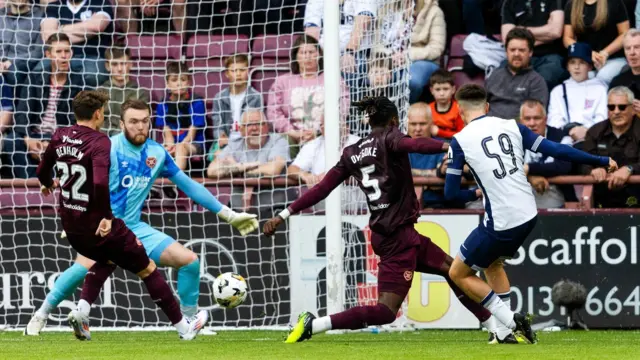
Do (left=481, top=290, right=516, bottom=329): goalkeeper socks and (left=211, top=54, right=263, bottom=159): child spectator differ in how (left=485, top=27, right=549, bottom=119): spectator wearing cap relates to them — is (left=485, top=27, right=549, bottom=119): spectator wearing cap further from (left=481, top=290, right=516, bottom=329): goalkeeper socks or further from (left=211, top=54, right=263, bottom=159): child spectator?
(left=481, top=290, right=516, bottom=329): goalkeeper socks

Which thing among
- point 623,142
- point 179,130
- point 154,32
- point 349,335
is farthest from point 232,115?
point 623,142

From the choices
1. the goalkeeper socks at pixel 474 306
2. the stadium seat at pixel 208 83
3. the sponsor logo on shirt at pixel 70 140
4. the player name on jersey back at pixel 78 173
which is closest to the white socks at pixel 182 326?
the player name on jersey back at pixel 78 173

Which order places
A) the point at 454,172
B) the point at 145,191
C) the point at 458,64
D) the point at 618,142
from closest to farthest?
the point at 454,172, the point at 145,191, the point at 618,142, the point at 458,64

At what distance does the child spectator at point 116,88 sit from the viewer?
1195 centimetres

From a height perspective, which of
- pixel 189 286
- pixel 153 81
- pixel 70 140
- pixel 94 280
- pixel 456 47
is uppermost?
pixel 456 47

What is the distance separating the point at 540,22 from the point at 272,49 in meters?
2.93

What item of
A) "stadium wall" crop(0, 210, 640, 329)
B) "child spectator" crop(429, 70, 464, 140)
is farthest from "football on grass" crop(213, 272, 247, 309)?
"child spectator" crop(429, 70, 464, 140)

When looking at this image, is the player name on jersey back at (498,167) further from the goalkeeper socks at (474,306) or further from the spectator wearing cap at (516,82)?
the spectator wearing cap at (516,82)

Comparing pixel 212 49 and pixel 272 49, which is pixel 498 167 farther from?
pixel 212 49

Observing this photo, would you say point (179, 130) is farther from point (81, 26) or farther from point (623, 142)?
point (623, 142)

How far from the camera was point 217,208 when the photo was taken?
370 inches

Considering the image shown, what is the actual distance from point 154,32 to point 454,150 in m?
5.31

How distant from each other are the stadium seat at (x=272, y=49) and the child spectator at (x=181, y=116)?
2.46 feet

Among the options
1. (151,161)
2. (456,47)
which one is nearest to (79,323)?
(151,161)
